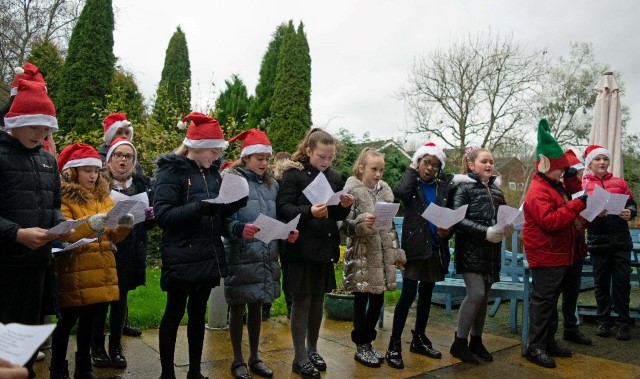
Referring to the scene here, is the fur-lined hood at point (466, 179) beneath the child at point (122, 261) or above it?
above

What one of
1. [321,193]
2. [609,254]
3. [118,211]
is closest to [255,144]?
[321,193]

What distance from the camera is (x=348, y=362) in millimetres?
4801

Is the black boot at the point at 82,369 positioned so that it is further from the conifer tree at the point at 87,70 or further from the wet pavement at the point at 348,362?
the conifer tree at the point at 87,70

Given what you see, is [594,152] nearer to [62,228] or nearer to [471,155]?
[471,155]

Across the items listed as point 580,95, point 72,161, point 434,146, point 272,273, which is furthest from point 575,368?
point 580,95

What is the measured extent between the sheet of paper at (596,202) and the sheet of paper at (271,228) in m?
2.62

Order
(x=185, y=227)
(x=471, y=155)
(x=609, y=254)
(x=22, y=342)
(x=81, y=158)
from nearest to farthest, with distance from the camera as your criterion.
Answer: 1. (x=22, y=342)
2. (x=185, y=227)
3. (x=81, y=158)
4. (x=471, y=155)
5. (x=609, y=254)

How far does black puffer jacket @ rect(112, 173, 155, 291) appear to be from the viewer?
14.3 feet

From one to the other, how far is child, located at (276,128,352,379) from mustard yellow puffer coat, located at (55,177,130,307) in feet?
4.11

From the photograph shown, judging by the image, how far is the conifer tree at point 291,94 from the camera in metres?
17.9

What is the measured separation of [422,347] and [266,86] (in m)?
17.0

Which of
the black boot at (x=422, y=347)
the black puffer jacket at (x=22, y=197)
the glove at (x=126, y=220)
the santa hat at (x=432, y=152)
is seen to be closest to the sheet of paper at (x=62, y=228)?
the black puffer jacket at (x=22, y=197)

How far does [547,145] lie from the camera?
490 cm

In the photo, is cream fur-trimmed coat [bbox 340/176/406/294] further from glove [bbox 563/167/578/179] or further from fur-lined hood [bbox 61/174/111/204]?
glove [bbox 563/167/578/179]
